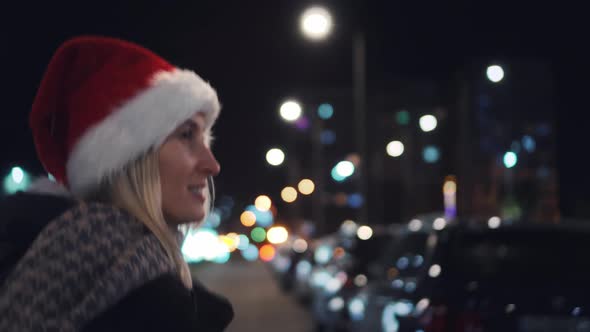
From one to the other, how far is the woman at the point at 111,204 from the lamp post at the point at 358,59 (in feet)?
50.7

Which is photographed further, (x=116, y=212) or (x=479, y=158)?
(x=479, y=158)

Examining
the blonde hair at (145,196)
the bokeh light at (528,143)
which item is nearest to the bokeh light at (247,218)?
the bokeh light at (528,143)

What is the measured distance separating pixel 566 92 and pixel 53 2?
13.2 meters

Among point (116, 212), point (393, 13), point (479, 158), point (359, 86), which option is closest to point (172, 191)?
point (116, 212)

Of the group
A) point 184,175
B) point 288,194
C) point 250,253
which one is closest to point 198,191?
point 184,175

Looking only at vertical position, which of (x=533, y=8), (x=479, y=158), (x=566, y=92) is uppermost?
(x=533, y=8)

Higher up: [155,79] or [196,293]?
[155,79]

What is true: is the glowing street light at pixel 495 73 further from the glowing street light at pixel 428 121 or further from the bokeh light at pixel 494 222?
the glowing street light at pixel 428 121

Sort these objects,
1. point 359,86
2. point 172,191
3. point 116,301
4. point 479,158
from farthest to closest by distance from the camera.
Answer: point 479,158 → point 359,86 → point 172,191 → point 116,301

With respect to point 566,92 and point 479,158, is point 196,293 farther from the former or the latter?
point 479,158

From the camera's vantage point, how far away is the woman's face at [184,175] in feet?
6.03

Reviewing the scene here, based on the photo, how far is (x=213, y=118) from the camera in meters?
2.16

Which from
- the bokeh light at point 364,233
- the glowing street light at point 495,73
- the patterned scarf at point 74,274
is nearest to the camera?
the patterned scarf at point 74,274

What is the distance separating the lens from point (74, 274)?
5.09ft
